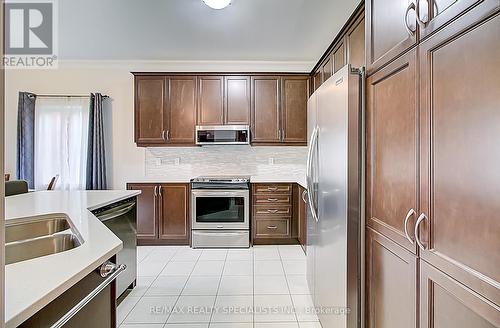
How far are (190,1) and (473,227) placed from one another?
2778mm

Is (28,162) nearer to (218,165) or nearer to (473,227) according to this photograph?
(218,165)

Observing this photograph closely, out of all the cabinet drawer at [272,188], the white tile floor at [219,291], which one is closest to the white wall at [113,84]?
the white tile floor at [219,291]

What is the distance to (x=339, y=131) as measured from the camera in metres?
1.72

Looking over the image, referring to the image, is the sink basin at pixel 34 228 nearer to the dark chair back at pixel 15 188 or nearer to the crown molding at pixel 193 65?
the dark chair back at pixel 15 188

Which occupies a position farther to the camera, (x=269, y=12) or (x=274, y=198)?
(x=274, y=198)

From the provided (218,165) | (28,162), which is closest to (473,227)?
(218,165)

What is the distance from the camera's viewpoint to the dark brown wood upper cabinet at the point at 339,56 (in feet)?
9.56

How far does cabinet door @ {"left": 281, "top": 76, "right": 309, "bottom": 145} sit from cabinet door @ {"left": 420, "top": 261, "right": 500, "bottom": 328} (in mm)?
3399

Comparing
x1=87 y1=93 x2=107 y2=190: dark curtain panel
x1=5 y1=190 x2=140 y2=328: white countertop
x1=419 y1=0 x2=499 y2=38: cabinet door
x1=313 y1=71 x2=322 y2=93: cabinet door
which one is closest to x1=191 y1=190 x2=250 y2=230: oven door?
x1=87 y1=93 x2=107 y2=190: dark curtain panel

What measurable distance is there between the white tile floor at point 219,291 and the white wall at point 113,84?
1.64 m

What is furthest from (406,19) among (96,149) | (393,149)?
(96,149)

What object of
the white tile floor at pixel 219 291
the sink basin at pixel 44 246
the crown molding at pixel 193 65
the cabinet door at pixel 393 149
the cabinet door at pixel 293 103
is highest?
the crown molding at pixel 193 65

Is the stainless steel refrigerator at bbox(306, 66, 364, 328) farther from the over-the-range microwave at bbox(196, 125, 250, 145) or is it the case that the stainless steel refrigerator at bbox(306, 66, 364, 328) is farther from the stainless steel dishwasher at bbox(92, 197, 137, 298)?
the over-the-range microwave at bbox(196, 125, 250, 145)

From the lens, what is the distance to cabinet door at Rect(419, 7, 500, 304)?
2.62 feet
